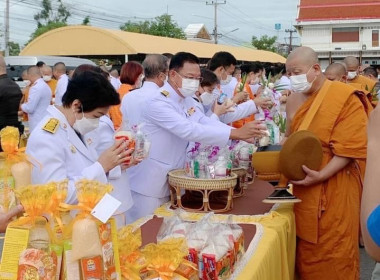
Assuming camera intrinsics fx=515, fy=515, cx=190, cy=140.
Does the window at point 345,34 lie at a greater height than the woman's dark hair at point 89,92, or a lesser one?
greater

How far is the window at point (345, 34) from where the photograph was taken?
37.5 m

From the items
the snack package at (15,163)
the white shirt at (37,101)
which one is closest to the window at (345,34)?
the white shirt at (37,101)

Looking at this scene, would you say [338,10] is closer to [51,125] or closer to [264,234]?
[264,234]

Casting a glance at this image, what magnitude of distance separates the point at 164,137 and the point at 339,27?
3711 centimetres

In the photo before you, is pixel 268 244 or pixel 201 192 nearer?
pixel 268 244

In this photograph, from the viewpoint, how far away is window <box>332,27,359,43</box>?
37.5 m

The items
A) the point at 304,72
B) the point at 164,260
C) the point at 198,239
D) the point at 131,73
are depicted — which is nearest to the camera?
the point at 164,260

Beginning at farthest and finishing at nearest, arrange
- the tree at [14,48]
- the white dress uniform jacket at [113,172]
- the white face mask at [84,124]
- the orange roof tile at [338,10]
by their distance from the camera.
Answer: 1. the tree at [14,48]
2. the orange roof tile at [338,10]
3. the white dress uniform jacket at [113,172]
4. the white face mask at [84,124]

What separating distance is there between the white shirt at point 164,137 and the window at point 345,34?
121 ft

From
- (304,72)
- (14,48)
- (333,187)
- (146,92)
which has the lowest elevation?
(333,187)

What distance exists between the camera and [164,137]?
3055 millimetres

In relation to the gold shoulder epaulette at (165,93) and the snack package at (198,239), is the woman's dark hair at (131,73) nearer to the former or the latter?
the gold shoulder epaulette at (165,93)

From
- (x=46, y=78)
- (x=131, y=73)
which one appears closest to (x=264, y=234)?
(x=131, y=73)

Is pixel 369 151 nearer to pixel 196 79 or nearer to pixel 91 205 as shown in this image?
pixel 91 205
